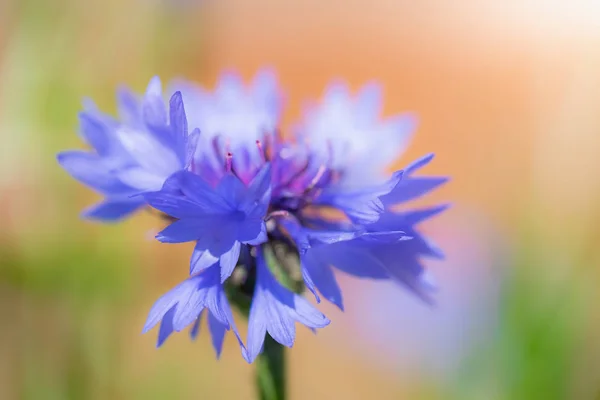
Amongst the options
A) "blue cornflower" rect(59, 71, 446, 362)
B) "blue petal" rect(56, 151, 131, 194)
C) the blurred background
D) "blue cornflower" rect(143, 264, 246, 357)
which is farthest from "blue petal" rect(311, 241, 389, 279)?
the blurred background

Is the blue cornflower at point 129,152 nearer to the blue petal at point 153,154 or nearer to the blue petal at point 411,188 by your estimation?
the blue petal at point 153,154

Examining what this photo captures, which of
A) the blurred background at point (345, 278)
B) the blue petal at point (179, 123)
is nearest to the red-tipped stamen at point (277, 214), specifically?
the blue petal at point (179, 123)

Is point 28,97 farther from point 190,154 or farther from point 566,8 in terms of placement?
point 566,8

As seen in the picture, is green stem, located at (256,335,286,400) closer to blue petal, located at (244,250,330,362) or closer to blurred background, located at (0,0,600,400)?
blue petal, located at (244,250,330,362)

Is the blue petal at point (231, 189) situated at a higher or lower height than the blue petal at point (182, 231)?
higher

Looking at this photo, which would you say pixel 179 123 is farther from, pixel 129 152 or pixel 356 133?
pixel 356 133
